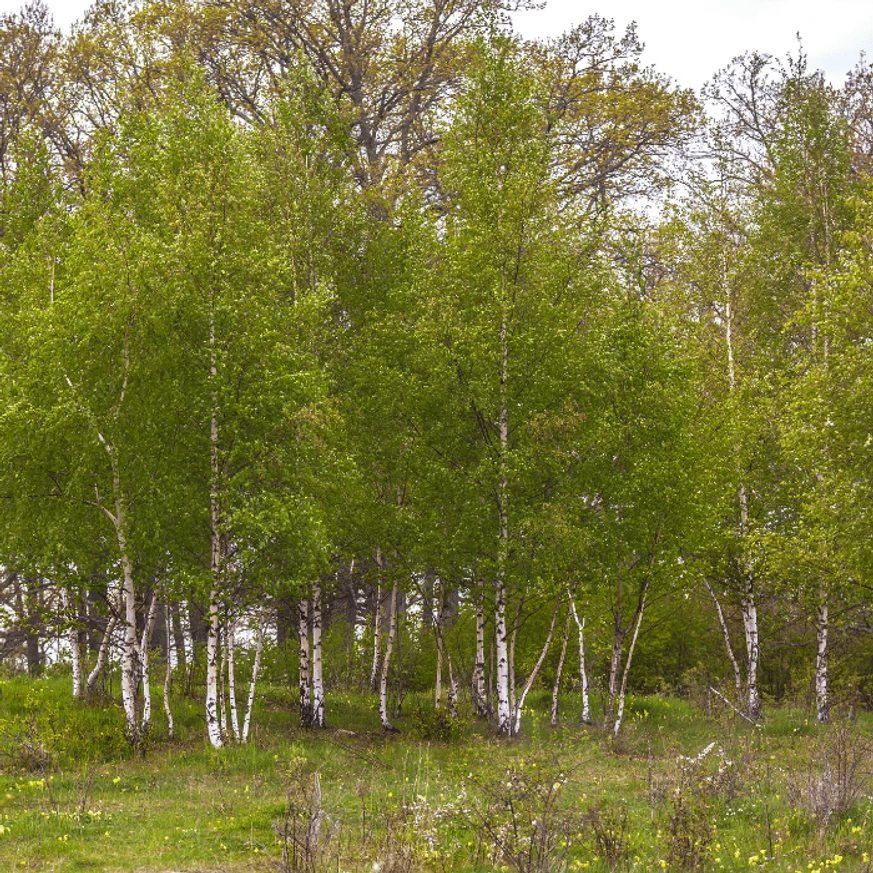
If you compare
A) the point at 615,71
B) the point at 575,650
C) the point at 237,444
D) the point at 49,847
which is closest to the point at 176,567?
the point at 237,444

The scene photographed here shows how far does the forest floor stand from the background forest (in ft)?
1.16

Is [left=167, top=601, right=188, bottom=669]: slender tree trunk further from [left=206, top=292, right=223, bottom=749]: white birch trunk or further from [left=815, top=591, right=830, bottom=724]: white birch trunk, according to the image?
[left=815, top=591, right=830, bottom=724]: white birch trunk

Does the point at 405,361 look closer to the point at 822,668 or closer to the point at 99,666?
A: the point at 99,666

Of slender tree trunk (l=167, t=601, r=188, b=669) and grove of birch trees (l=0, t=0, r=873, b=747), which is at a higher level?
grove of birch trees (l=0, t=0, r=873, b=747)

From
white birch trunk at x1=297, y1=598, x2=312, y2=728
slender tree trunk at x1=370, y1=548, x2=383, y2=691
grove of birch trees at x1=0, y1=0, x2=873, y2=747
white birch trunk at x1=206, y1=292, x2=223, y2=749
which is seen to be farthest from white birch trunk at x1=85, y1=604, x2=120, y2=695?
slender tree trunk at x1=370, y1=548, x2=383, y2=691

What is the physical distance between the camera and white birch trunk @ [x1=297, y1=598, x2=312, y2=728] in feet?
61.8

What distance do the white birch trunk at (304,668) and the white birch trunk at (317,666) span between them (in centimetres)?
13

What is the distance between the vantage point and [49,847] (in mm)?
10180

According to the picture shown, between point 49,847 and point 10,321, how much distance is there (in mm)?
10024

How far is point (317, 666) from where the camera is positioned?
19.2 meters

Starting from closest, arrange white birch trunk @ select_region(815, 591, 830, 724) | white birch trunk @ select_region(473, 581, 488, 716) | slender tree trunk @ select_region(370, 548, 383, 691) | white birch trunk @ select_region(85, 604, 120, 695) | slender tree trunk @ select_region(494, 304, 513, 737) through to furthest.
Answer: white birch trunk @ select_region(85, 604, 120, 695) < slender tree trunk @ select_region(494, 304, 513, 737) < white birch trunk @ select_region(473, 581, 488, 716) < slender tree trunk @ select_region(370, 548, 383, 691) < white birch trunk @ select_region(815, 591, 830, 724)

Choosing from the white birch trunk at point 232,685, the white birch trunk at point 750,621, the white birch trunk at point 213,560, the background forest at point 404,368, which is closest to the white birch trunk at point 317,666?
the background forest at point 404,368

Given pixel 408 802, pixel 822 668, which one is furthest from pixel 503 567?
pixel 822 668

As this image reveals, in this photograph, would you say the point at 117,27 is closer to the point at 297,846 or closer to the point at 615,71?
the point at 615,71
